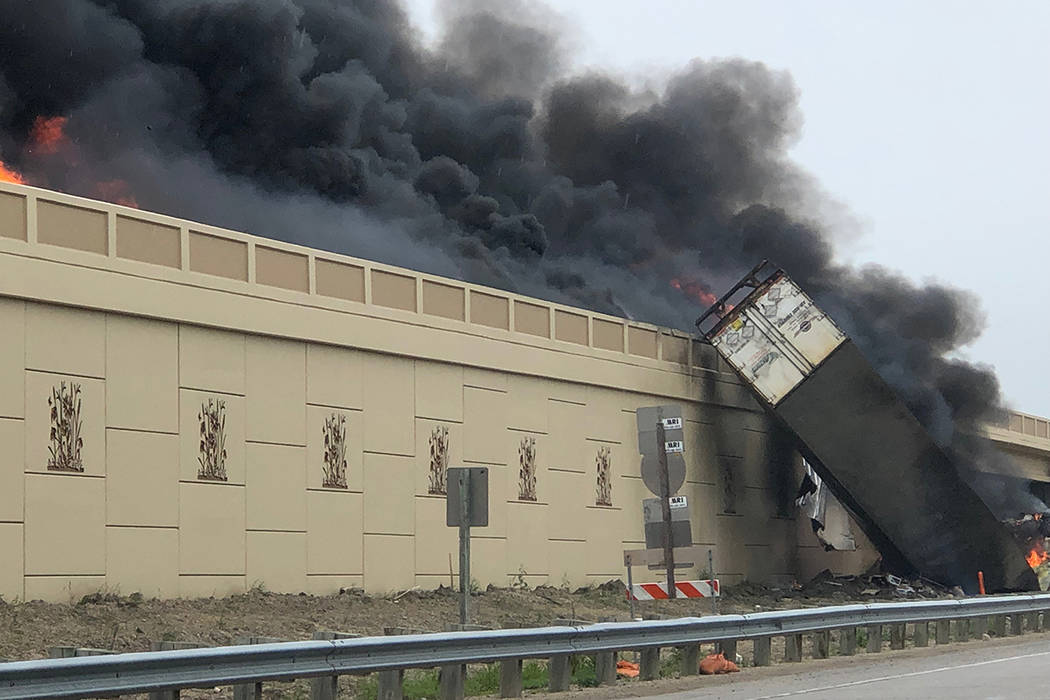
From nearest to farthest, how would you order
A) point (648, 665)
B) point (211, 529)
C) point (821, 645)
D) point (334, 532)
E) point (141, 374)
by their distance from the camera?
point (648, 665)
point (821, 645)
point (141, 374)
point (211, 529)
point (334, 532)

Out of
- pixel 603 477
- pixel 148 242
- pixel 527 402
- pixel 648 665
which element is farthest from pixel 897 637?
pixel 148 242

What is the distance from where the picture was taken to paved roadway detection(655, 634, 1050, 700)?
15.3 metres

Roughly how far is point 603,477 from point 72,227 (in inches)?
540

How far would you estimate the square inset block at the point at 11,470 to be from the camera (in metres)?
21.8

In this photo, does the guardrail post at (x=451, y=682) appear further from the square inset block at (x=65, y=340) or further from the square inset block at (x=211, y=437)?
the square inset block at (x=211, y=437)

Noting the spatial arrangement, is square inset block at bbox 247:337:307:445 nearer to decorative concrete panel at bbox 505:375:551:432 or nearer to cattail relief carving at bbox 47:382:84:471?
cattail relief carving at bbox 47:382:84:471

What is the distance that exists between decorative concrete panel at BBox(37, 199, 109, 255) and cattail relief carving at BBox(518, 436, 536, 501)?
1026 cm

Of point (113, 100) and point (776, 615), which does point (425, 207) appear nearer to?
point (113, 100)

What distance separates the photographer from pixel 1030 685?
619 inches

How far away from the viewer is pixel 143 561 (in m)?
23.8

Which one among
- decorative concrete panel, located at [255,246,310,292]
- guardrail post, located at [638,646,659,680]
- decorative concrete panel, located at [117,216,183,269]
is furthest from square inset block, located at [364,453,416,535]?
guardrail post, located at [638,646,659,680]

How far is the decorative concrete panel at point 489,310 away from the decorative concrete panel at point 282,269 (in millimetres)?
4474

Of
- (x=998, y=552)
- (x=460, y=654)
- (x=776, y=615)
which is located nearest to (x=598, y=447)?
(x=998, y=552)

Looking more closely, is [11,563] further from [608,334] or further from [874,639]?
[608,334]
